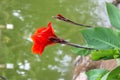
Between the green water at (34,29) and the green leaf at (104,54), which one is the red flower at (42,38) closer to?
the green leaf at (104,54)

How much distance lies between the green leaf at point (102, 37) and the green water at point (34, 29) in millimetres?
2667

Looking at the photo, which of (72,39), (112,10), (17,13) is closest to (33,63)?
(72,39)

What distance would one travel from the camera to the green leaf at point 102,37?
1.08 meters

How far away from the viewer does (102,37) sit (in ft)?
3.61

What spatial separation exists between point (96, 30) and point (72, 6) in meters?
3.70

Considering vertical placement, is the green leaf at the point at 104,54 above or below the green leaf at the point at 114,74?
above

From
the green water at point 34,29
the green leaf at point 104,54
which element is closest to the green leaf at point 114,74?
the green leaf at point 104,54

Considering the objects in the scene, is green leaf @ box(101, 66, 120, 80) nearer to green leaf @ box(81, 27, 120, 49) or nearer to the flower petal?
green leaf @ box(81, 27, 120, 49)

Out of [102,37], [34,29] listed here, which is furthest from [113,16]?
[34,29]

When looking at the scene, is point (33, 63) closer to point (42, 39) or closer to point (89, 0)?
point (89, 0)

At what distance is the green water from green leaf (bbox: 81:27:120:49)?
2.67 m

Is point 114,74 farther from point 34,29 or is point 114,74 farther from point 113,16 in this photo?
point 34,29

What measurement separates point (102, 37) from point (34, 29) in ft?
10.5

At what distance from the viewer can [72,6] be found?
4.77m
